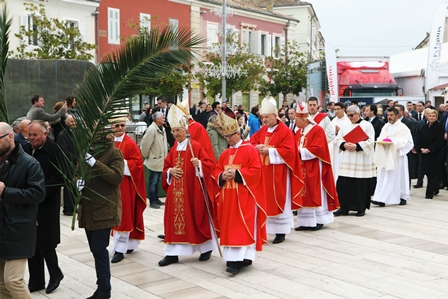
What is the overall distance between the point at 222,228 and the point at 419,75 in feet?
65.5

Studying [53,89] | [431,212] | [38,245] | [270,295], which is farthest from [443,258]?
[53,89]

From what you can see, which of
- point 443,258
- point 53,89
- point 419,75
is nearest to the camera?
point 443,258

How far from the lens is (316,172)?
9.71 metres

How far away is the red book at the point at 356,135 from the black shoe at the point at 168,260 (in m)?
4.41

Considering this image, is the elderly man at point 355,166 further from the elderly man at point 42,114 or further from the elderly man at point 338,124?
the elderly man at point 42,114

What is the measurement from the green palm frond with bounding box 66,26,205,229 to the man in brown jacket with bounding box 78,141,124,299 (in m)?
0.30

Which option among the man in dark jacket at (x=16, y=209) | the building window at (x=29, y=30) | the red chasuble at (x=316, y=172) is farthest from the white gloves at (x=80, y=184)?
the building window at (x=29, y=30)

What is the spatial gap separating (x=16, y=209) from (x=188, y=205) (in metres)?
2.83

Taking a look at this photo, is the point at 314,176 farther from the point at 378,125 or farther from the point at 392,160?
the point at 378,125

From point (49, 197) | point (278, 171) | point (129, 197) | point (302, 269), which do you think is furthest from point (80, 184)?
point (278, 171)

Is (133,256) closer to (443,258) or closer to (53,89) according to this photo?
(443,258)

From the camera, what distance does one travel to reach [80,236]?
30.5 ft

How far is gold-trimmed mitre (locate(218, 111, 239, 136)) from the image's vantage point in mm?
7257

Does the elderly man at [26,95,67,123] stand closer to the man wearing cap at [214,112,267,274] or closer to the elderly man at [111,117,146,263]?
the elderly man at [111,117,146,263]
